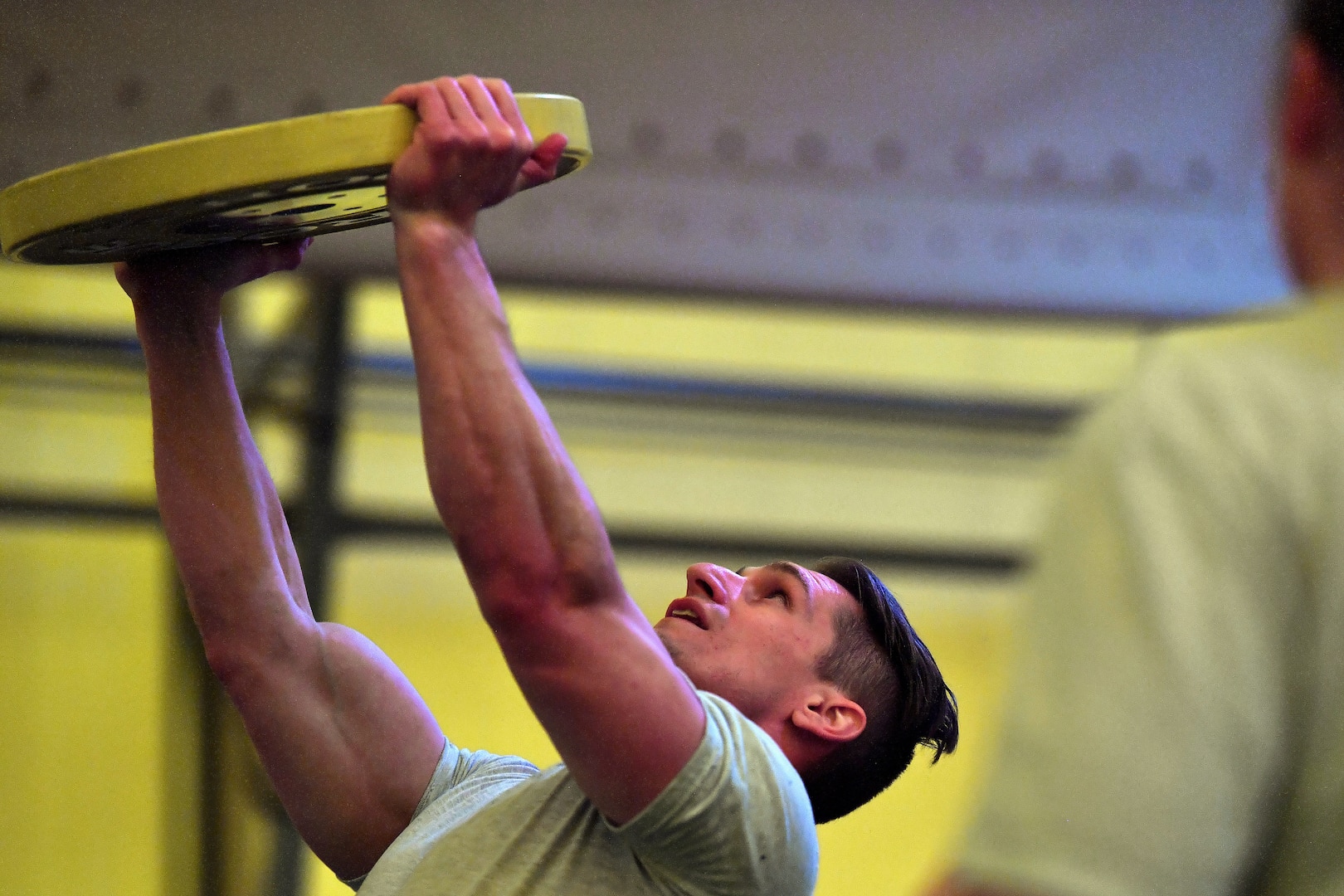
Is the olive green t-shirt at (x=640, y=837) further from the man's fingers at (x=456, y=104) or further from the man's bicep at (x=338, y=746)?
the man's fingers at (x=456, y=104)

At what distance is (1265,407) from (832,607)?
495 millimetres

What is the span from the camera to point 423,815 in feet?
2.45

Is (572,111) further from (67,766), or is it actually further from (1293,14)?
(67,766)

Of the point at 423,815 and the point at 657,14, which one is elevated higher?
the point at 657,14

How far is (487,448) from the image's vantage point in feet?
1.85

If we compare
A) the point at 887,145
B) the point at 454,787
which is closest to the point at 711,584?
the point at 454,787

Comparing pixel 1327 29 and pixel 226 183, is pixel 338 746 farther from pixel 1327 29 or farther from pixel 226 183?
pixel 1327 29

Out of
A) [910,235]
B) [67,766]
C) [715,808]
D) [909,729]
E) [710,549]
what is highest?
[910,235]

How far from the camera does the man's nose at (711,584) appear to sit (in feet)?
2.64

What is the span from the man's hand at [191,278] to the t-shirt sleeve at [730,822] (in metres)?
0.36

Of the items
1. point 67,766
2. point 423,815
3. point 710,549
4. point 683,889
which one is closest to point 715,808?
point 683,889

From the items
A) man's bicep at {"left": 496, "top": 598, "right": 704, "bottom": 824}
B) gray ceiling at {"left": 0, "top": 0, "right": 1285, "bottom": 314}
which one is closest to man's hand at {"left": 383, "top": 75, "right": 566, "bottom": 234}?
man's bicep at {"left": 496, "top": 598, "right": 704, "bottom": 824}

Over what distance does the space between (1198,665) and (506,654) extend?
1.08ft

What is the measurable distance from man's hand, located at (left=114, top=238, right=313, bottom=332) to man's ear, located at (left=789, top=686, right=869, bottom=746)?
396mm
